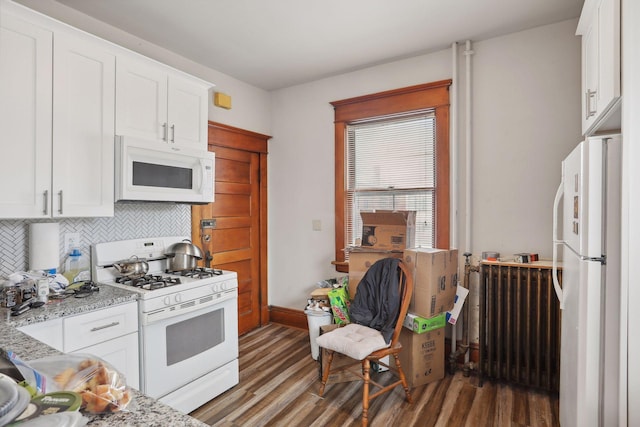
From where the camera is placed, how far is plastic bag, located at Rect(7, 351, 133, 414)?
738 millimetres

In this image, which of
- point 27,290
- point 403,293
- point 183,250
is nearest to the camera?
point 27,290

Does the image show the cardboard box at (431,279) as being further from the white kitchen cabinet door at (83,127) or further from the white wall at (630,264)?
→ the white kitchen cabinet door at (83,127)

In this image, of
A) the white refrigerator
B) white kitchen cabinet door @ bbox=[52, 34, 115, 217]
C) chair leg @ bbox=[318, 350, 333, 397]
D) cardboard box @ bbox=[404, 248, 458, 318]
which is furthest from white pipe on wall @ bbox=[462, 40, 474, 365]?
white kitchen cabinet door @ bbox=[52, 34, 115, 217]

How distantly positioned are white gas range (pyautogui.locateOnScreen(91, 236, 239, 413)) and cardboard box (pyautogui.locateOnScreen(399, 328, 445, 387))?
4.19 feet

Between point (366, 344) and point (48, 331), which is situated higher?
point (48, 331)

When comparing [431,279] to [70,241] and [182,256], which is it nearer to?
[182,256]

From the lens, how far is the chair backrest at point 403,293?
A: 241 cm

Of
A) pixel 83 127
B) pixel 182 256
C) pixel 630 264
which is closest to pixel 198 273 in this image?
pixel 182 256

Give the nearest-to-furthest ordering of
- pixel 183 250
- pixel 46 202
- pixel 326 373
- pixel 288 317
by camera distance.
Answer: pixel 46 202 < pixel 326 373 < pixel 183 250 < pixel 288 317

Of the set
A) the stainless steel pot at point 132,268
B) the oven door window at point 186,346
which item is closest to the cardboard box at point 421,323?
the oven door window at point 186,346

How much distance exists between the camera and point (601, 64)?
168cm

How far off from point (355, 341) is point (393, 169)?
1677 millimetres

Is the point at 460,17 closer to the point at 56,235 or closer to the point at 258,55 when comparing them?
the point at 258,55

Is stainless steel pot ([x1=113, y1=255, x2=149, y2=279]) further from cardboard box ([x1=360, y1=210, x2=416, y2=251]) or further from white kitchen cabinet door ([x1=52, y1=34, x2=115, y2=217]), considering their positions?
cardboard box ([x1=360, y1=210, x2=416, y2=251])
